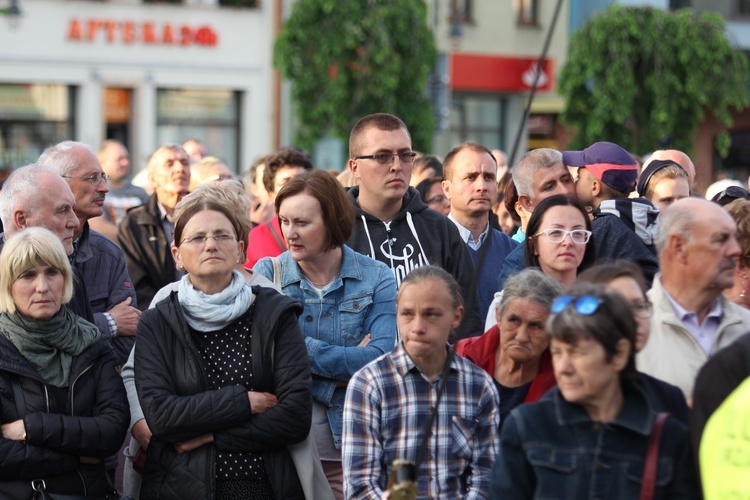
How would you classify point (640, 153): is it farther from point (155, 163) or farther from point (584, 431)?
Result: point (584, 431)

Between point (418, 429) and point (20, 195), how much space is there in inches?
92.3

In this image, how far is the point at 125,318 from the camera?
19.4 feet

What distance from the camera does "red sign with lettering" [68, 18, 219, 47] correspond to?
79.2ft

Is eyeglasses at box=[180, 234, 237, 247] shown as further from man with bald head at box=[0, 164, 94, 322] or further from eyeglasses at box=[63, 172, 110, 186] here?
eyeglasses at box=[63, 172, 110, 186]

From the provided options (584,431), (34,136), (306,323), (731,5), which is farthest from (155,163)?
(731,5)

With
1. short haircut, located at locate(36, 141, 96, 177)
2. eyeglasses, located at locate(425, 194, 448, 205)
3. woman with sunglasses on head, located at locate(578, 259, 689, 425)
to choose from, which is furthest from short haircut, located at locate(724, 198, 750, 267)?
short haircut, located at locate(36, 141, 96, 177)

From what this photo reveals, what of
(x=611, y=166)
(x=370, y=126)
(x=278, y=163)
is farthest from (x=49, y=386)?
(x=278, y=163)

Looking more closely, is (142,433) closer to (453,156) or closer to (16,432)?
(16,432)

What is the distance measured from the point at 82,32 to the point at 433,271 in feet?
67.8

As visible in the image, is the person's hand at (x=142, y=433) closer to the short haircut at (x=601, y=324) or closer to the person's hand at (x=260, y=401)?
the person's hand at (x=260, y=401)

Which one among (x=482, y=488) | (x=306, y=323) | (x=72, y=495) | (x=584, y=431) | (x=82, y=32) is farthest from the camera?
(x=82, y=32)

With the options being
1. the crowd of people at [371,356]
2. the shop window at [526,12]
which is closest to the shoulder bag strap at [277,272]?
the crowd of people at [371,356]

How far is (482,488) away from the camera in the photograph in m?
4.54

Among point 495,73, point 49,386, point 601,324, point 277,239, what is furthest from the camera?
point 495,73
